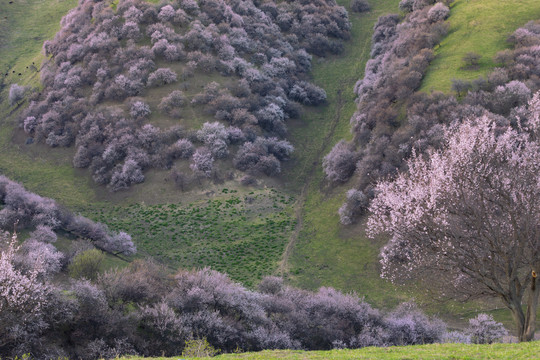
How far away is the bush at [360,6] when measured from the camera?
331 feet

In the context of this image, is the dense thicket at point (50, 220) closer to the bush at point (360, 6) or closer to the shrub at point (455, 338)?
the shrub at point (455, 338)

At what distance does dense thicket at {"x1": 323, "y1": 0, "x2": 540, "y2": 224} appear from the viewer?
1825 inches

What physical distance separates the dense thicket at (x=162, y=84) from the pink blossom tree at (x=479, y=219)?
3971 cm

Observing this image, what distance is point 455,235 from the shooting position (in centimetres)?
2023

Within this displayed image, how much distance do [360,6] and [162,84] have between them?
5311 cm

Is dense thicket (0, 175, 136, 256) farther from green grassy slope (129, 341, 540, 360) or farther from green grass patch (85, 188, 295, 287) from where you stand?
green grassy slope (129, 341, 540, 360)

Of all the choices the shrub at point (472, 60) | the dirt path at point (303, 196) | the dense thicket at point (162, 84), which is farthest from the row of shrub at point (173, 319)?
the shrub at point (472, 60)

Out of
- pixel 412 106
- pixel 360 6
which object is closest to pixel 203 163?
pixel 412 106

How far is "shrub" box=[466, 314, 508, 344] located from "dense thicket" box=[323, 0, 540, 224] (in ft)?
49.5

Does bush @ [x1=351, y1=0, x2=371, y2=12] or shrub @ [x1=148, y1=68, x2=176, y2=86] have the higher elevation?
bush @ [x1=351, y1=0, x2=371, y2=12]

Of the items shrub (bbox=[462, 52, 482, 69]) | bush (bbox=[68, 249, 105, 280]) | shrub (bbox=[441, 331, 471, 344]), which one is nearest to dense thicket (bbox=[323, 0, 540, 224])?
shrub (bbox=[462, 52, 482, 69])

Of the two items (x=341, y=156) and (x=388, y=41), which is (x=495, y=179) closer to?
(x=341, y=156)

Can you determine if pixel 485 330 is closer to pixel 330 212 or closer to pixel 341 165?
pixel 330 212

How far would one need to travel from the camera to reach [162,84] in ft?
223
